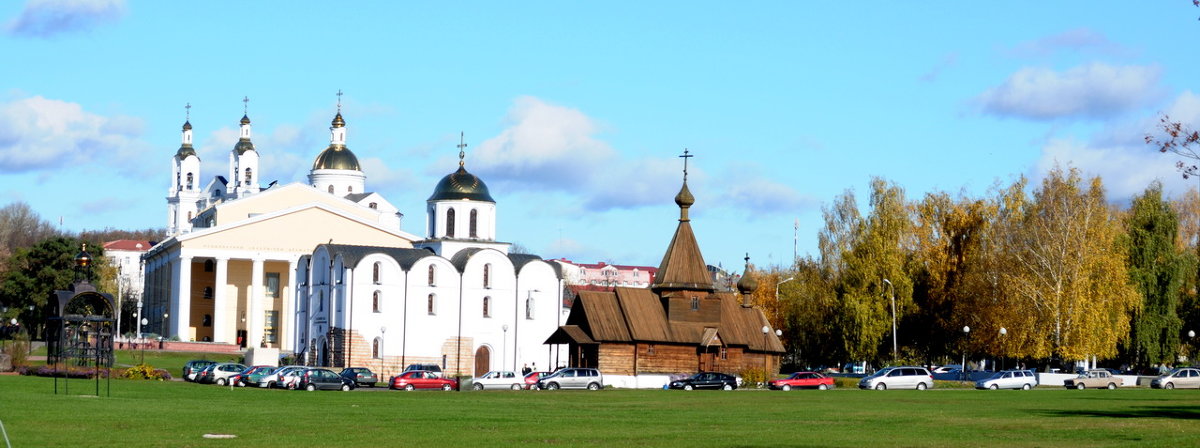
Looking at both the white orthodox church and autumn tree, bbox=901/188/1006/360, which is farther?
the white orthodox church

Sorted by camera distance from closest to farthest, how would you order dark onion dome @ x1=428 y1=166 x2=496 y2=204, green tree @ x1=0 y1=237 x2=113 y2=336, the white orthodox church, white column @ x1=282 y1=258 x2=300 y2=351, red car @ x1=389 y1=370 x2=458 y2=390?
red car @ x1=389 y1=370 x2=458 y2=390, the white orthodox church, dark onion dome @ x1=428 y1=166 x2=496 y2=204, white column @ x1=282 y1=258 x2=300 y2=351, green tree @ x1=0 y1=237 x2=113 y2=336

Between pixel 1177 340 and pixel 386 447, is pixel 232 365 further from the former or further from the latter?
pixel 1177 340

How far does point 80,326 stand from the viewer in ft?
217

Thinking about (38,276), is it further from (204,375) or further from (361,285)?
(204,375)

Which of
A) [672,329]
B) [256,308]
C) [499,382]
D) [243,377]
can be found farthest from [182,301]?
[499,382]

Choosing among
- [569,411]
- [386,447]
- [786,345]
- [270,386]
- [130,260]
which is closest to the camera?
[386,447]

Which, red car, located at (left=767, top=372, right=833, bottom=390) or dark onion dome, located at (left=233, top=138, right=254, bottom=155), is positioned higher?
dark onion dome, located at (left=233, top=138, right=254, bottom=155)

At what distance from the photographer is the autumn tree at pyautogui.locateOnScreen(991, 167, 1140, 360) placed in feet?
220

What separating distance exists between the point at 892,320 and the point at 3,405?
4885 centimetres

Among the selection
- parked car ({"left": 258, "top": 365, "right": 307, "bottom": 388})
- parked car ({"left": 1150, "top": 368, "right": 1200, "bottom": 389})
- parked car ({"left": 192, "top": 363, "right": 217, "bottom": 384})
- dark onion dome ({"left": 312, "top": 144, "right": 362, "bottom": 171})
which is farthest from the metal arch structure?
dark onion dome ({"left": 312, "top": 144, "right": 362, "bottom": 171})

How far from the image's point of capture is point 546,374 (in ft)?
203

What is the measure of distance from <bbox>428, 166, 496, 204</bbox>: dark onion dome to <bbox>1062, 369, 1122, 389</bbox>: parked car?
128 ft

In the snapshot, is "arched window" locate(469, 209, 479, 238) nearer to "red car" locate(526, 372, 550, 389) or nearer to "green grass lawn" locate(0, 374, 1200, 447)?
"red car" locate(526, 372, 550, 389)

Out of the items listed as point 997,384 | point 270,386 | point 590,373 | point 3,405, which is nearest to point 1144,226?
point 997,384
